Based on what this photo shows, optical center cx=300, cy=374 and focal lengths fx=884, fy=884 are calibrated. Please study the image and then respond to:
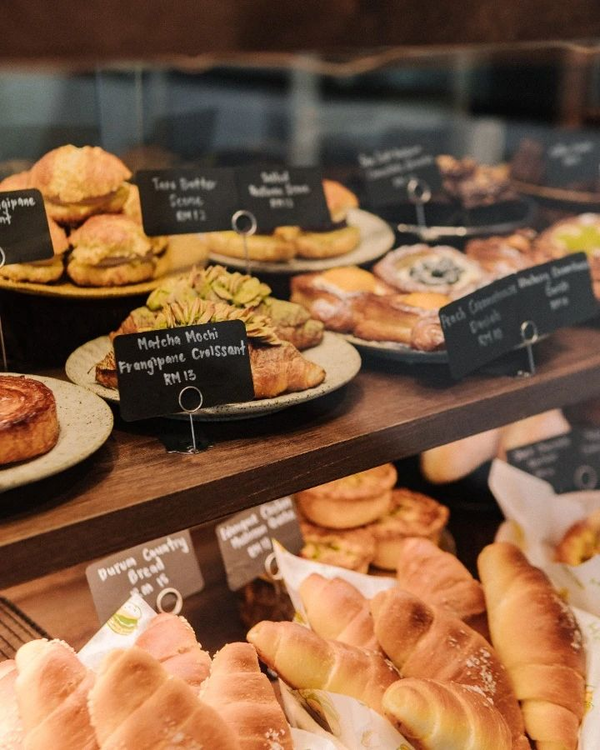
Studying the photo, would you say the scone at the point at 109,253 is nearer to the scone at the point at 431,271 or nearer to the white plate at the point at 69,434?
the white plate at the point at 69,434

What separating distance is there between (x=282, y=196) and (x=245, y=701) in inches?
32.2

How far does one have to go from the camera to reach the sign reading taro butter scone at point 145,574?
1.20 m

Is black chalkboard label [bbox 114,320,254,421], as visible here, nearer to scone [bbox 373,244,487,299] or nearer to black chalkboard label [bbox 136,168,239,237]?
black chalkboard label [bbox 136,168,239,237]

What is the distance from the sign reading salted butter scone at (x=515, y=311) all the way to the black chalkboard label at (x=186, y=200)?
0.37m

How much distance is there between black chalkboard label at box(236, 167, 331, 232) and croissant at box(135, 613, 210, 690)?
25.8 inches

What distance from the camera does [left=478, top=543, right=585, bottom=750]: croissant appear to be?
3.86ft

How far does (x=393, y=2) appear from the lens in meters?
0.72

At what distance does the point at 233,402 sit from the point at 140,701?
361 mm

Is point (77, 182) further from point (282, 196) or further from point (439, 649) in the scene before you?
point (439, 649)

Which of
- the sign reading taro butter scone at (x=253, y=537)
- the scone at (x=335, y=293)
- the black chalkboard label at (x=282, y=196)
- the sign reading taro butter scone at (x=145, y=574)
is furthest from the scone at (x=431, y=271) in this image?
the sign reading taro butter scone at (x=145, y=574)

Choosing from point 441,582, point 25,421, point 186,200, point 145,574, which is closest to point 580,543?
point 441,582

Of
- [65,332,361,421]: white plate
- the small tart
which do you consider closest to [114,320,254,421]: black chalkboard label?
[65,332,361,421]: white plate

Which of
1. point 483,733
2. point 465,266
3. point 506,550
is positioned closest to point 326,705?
point 483,733

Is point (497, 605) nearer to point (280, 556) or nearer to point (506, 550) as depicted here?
point (506, 550)
